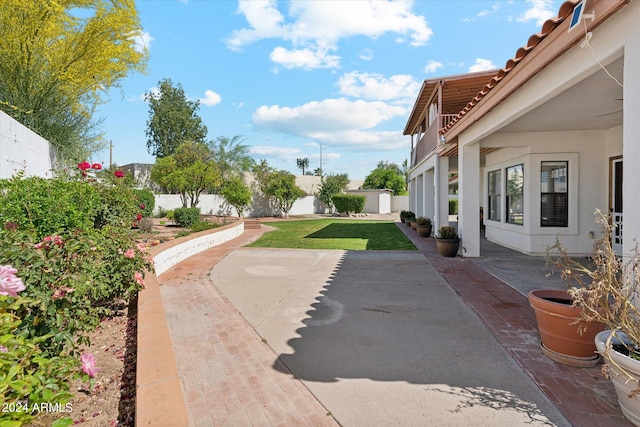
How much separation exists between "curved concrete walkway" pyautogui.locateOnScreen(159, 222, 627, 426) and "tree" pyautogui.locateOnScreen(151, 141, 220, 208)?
48.8 feet

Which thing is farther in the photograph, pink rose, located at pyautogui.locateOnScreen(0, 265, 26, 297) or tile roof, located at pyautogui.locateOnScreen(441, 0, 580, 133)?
tile roof, located at pyautogui.locateOnScreen(441, 0, 580, 133)

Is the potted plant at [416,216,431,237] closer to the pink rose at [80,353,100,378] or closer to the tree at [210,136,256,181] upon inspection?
the pink rose at [80,353,100,378]

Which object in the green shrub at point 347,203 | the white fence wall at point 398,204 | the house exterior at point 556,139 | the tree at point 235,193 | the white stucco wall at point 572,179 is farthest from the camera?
the white fence wall at point 398,204

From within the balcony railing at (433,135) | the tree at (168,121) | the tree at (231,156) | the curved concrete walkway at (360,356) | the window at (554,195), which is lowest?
the curved concrete walkway at (360,356)

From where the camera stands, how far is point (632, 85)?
287cm

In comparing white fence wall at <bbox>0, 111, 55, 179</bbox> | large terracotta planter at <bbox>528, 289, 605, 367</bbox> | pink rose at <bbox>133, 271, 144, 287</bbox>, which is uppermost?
white fence wall at <bbox>0, 111, 55, 179</bbox>

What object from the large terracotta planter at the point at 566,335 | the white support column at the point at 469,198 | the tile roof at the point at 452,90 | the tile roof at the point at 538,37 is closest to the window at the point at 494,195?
the tile roof at the point at 452,90

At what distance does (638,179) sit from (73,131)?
1200 centimetres

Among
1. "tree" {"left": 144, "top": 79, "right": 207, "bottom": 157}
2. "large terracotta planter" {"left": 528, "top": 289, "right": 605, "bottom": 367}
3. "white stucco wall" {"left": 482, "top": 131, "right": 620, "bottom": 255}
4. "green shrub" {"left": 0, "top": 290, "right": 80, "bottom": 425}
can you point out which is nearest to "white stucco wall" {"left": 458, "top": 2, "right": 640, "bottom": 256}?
"white stucco wall" {"left": 482, "top": 131, "right": 620, "bottom": 255}

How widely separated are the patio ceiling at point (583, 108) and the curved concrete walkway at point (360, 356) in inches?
123

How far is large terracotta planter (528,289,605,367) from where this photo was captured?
126 inches

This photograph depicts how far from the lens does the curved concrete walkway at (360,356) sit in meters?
2.62

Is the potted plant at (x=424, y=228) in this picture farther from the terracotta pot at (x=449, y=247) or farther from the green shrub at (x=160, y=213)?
the green shrub at (x=160, y=213)

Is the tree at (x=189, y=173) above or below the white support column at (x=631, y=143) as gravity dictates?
above
